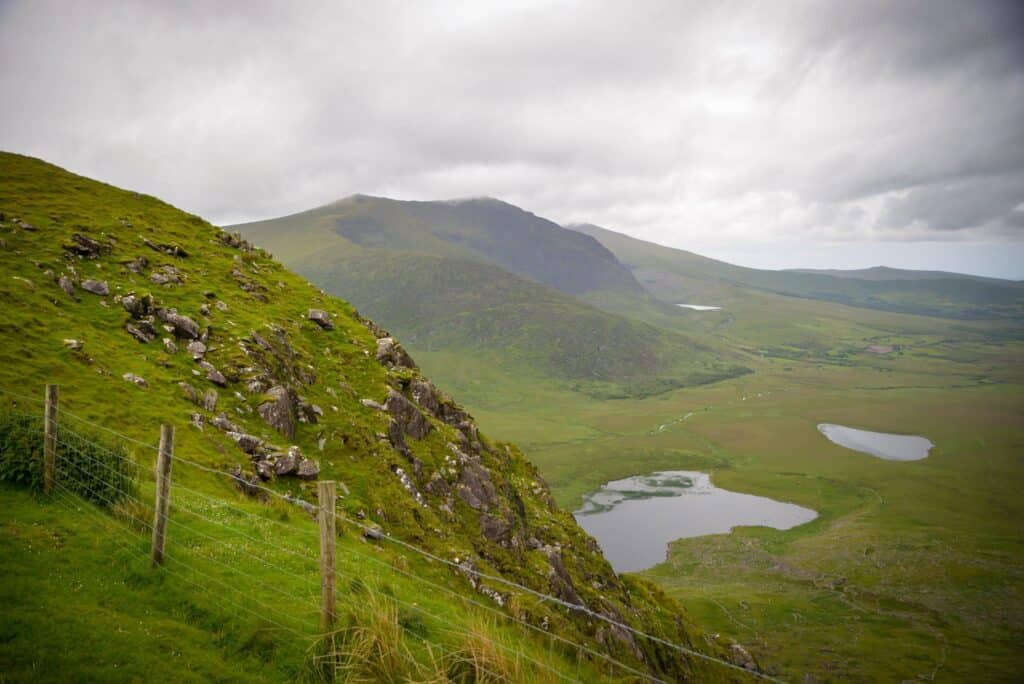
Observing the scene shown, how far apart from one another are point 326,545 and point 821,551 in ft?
449

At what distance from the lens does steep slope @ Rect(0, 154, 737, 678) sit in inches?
1117

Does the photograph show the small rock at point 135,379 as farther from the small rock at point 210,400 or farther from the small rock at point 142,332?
the small rock at point 142,332

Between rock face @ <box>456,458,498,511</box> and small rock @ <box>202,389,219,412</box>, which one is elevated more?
small rock @ <box>202,389,219,412</box>

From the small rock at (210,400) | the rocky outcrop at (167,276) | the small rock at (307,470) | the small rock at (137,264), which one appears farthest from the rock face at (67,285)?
the small rock at (307,470)

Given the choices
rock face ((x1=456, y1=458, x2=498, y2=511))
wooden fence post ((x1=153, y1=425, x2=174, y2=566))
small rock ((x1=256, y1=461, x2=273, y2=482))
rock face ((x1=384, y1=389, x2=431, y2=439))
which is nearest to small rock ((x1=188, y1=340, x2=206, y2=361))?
small rock ((x1=256, y1=461, x2=273, y2=482))

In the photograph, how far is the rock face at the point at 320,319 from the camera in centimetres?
4658

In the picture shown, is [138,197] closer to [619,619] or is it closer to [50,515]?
[50,515]

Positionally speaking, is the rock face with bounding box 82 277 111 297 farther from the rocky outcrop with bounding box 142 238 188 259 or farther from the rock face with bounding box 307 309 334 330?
the rock face with bounding box 307 309 334 330

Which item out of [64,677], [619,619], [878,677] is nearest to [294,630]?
[64,677]

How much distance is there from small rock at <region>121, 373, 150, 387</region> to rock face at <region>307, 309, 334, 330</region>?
17917mm

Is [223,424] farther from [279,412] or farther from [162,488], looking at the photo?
[162,488]

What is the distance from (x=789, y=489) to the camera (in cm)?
16338

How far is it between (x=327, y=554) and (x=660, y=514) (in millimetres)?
147915

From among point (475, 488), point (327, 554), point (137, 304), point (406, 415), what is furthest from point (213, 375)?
point (327, 554)
